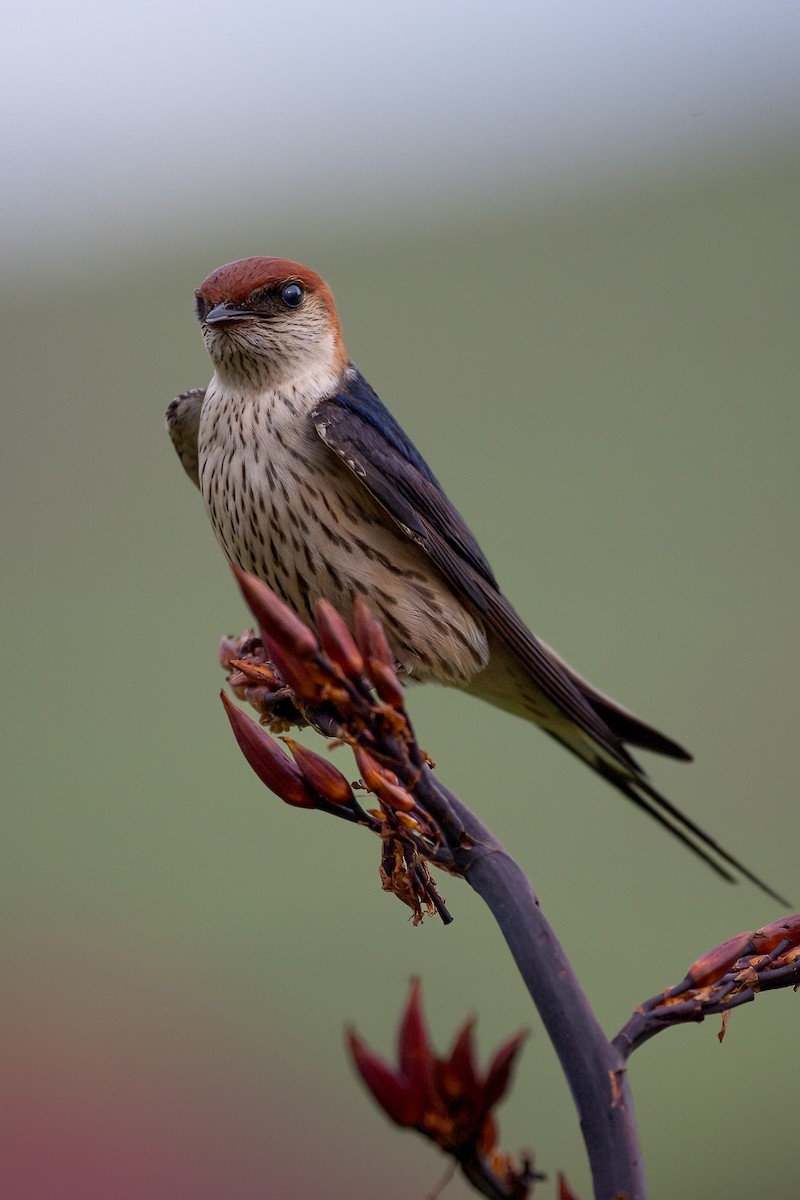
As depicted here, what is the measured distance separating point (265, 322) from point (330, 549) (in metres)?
0.55

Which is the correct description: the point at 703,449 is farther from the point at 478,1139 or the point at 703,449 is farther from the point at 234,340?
the point at 478,1139

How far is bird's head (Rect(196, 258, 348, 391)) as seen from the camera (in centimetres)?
288

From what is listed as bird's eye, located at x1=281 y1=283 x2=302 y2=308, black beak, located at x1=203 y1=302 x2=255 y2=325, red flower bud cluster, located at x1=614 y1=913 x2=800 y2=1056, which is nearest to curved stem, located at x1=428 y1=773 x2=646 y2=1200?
red flower bud cluster, located at x1=614 y1=913 x2=800 y2=1056

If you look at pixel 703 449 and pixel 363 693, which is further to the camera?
pixel 703 449

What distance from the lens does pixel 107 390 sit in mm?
14133

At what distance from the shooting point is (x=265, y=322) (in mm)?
2934

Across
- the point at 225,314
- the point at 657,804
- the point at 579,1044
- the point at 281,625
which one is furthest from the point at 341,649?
the point at 225,314

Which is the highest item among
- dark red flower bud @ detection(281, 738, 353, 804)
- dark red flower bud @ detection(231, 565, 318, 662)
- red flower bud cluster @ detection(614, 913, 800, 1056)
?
dark red flower bud @ detection(231, 565, 318, 662)

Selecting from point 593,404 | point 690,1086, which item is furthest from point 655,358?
point 690,1086

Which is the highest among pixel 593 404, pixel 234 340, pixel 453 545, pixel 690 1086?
pixel 593 404

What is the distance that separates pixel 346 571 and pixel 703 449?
980 centimetres

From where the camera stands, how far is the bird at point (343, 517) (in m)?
2.75

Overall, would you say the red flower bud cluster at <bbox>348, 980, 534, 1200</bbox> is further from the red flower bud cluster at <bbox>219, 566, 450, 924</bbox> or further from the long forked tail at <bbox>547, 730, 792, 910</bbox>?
the long forked tail at <bbox>547, 730, 792, 910</bbox>

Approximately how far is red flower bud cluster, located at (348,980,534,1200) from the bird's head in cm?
215
